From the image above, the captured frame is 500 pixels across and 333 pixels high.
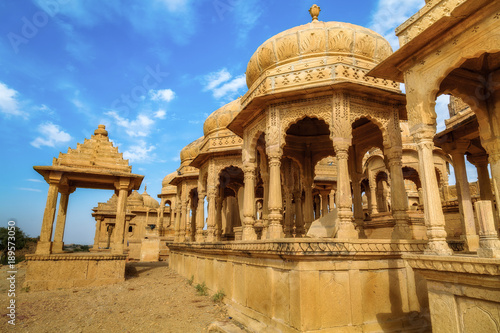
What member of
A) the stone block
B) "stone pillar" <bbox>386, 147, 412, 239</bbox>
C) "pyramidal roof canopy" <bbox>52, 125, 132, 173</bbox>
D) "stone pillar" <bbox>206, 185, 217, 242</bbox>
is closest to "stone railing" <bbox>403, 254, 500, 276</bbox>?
"stone pillar" <bbox>386, 147, 412, 239</bbox>

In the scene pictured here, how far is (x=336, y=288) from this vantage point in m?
5.48

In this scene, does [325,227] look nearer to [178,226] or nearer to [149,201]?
[178,226]

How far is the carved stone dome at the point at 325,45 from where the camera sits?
27.5ft

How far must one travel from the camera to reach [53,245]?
45.7ft

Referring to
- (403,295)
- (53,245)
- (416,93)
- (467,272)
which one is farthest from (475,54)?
(53,245)

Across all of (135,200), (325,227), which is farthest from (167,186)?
(325,227)

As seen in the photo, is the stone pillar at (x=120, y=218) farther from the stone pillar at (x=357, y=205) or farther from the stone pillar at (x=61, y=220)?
the stone pillar at (x=357, y=205)

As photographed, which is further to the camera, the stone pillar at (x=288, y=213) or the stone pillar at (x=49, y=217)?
the stone pillar at (x=49, y=217)

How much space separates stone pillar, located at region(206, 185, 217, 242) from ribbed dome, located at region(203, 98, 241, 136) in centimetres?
362

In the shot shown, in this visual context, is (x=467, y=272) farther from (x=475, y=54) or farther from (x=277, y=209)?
(x=277, y=209)

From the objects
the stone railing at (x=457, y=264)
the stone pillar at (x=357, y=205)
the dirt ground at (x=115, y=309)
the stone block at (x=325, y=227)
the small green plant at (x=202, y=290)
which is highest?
the stone pillar at (x=357, y=205)

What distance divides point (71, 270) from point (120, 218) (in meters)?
2.70

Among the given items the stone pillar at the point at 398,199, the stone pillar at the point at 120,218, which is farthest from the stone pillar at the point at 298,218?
the stone pillar at the point at 120,218

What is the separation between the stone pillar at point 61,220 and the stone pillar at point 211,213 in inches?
279
